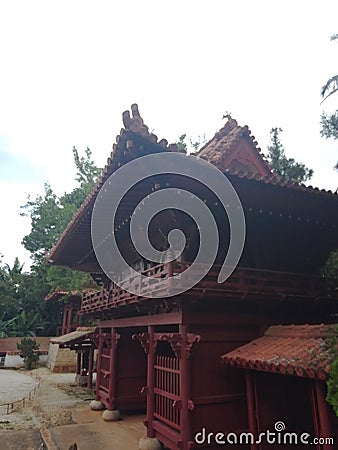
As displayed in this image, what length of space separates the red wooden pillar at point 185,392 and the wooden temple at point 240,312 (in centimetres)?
2

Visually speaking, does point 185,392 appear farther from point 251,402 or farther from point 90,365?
point 90,365

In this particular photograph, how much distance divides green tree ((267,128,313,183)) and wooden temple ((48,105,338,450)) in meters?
15.6

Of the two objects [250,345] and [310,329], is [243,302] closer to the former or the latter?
[250,345]

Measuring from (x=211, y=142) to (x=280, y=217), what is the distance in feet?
15.4

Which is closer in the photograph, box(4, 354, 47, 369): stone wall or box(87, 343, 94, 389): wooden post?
box(87, 343, 94, 389): wooden post

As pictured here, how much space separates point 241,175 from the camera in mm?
6516

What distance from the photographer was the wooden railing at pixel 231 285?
666 cm

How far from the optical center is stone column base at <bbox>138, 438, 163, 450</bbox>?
7.98 meters

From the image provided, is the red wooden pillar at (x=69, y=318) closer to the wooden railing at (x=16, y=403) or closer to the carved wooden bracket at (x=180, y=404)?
the wooden railing at (x=16, y=403)

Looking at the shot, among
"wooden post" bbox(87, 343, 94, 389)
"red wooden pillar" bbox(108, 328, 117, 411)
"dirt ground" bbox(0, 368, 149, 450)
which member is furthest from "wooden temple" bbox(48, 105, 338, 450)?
"wooden post" bbox(87, 343, 94, 389)

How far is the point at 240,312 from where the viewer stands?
7.73 m

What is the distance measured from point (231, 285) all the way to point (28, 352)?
25.5m

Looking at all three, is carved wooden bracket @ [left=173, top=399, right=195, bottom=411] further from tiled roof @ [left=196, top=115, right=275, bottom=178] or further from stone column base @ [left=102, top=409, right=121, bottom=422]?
tiled roof @ [left=196, top=115, right=275, bottom=178]

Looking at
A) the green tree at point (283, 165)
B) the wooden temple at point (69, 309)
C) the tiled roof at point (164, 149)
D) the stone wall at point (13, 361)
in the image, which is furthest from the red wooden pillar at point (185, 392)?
the stone wall at point (13, 361)
